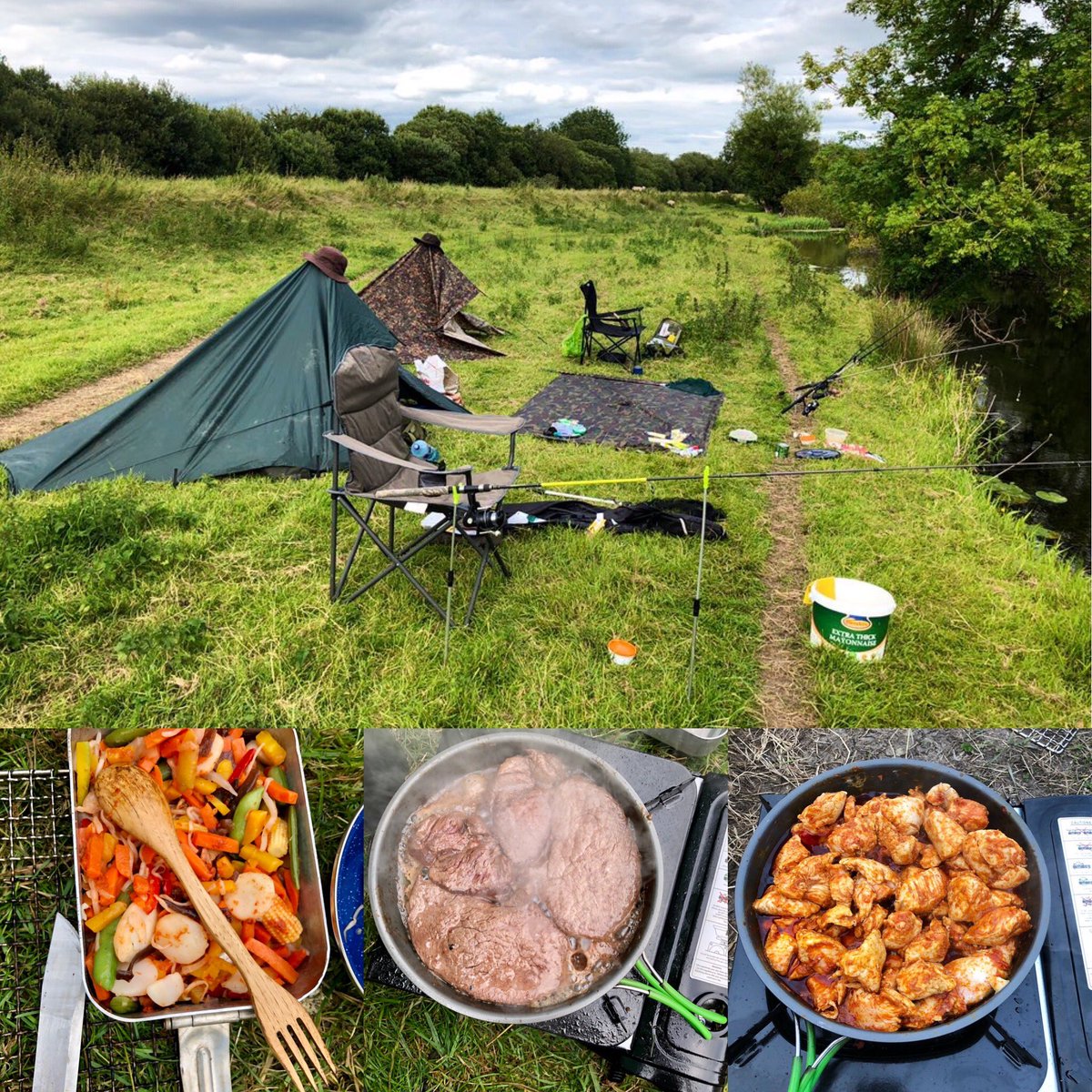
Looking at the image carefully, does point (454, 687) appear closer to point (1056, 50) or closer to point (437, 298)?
point (1056, 50)

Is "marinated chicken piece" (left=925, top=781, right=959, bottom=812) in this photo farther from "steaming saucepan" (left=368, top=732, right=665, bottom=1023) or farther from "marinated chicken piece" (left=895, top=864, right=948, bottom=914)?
"steaming saucepan" (left=368, top=732, right=665, bottom=1023)

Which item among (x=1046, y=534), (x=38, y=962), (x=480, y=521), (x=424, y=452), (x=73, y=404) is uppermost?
(x=73, y=404)

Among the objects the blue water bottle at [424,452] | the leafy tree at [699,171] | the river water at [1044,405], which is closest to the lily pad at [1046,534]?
the river water at [1044,405]

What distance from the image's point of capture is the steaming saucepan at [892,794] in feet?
3.78

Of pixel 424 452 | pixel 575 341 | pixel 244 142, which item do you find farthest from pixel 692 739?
pixel 575 341

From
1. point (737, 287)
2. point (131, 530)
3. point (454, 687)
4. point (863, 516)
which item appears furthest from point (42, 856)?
point (737, 287)

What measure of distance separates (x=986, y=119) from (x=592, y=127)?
6.06 feet

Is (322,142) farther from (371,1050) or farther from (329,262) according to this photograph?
(371,1050)

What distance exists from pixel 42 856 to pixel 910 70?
13.2 ft

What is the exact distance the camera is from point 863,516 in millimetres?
3912

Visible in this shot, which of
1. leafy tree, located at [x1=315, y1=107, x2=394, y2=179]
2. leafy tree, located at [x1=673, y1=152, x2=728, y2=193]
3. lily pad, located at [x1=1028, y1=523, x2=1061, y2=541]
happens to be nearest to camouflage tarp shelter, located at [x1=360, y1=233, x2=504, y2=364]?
leafy tree, located at [x1=315, y1=107, x2=394, y2=179]

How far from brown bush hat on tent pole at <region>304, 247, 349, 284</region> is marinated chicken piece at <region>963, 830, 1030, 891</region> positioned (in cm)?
384

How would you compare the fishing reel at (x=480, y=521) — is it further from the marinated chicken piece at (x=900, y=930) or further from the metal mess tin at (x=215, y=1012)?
the marinated chicken piece at (x=900, y=930)

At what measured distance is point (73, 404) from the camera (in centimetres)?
476
